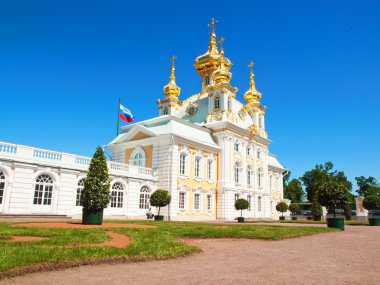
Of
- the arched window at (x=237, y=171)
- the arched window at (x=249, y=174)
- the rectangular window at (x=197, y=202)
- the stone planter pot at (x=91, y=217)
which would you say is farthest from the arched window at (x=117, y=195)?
the arched window at (x=249, y=174)

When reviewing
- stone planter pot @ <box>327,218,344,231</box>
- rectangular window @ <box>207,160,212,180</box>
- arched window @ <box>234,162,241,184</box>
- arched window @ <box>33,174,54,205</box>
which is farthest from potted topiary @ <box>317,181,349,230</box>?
arched window @ <box>33,174,54,205</box>

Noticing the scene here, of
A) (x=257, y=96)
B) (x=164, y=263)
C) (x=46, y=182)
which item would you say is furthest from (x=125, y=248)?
(x=257, y=96)

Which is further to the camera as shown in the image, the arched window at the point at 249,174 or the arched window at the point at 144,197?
the arched window at the point at 249,174

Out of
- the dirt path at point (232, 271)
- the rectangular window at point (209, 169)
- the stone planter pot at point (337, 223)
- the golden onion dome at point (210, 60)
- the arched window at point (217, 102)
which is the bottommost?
the dirt path at point (232, 271)

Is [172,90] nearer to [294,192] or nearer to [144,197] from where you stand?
[144,197]

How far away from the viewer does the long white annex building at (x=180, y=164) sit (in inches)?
833

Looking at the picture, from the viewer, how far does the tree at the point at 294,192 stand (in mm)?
76438

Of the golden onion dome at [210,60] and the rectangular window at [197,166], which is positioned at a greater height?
the golden onion dome at [210,60]

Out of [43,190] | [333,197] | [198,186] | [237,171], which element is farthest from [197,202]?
[43,190]

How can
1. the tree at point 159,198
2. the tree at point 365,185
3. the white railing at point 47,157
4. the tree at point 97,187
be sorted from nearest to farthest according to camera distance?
the tree at point 97,187
the white railing at point 47,157
the tree at point 159,198
the tree at point 365,185

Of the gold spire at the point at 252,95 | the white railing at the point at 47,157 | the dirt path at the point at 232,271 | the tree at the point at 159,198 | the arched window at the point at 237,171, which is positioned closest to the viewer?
the dirt path at the point at 232,271

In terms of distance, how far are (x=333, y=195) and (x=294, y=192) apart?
59036mm

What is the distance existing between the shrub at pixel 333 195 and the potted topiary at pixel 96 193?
44.7ft

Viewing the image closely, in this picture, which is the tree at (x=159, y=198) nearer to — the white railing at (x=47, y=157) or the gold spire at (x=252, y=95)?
the white railing at (x=47, y=157)
